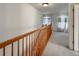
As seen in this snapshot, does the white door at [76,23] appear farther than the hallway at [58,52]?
Yes

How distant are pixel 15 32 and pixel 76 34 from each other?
208 cm

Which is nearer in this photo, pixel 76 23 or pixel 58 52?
pixel 58 52

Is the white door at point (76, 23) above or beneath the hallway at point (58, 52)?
above

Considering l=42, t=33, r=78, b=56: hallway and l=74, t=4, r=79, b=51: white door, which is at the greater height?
l=74, t=4, r=79, b=51: white door

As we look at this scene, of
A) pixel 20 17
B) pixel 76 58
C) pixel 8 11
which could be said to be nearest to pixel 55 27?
pixel 20 17

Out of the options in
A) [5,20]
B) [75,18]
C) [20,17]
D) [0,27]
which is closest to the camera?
[0,27]

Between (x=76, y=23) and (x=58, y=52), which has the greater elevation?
(x=76, y=23)

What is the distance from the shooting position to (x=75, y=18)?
412 cm

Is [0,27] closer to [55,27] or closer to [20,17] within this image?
[20,17]

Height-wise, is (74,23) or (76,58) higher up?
(74,23)

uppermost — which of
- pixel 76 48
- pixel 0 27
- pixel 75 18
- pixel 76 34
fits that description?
pixel 75 18

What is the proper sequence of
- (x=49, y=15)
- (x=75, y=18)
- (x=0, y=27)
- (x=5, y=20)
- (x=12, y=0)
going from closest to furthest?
1. (x=12, y=0)
2. (x=0, y=27)
3. (x=5, y=20)
4. (x=75, y=18)
5. (x=49, y=15)

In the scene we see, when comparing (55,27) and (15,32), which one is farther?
(55,27)

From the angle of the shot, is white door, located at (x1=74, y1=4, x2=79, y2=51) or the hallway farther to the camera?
white door, located at (x1=74, y1=4, x2=79, y2=51)
